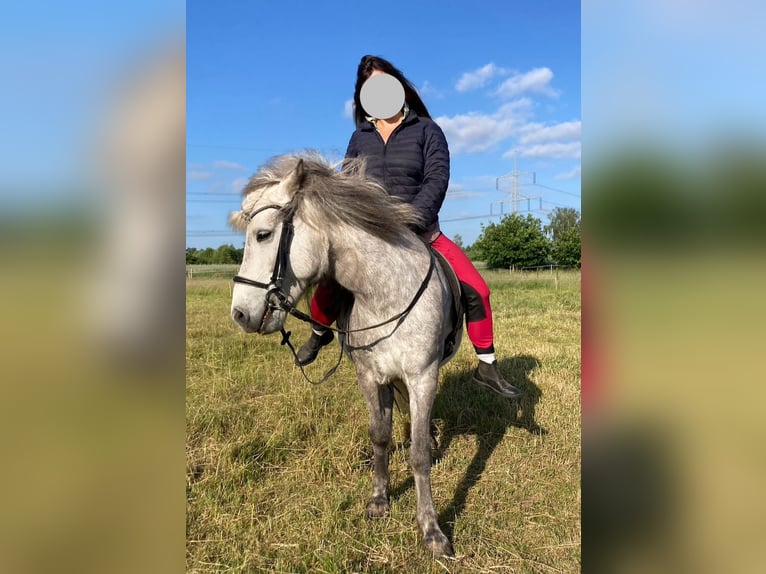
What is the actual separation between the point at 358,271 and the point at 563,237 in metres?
36.2

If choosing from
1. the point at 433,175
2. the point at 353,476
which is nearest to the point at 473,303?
the point at 433,175

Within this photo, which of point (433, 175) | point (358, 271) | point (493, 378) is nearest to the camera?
point (358, 271)

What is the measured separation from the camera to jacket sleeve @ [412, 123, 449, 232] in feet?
10.5

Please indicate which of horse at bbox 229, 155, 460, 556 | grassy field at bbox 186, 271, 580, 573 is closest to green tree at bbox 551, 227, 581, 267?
grassy field at bbox 186, 271, 580, 573

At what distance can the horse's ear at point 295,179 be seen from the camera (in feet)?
8.32

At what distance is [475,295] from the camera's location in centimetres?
351

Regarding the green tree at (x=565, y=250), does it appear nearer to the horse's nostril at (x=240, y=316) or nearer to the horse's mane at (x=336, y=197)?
the horse's mane at (x=336, y=197)

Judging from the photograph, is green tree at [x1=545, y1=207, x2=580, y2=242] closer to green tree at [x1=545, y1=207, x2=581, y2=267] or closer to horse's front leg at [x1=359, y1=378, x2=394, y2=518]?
green tree at [x1=545, y1=207, x2=581, y2=267]

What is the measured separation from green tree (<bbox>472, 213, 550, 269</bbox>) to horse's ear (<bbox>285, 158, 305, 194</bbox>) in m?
40.4

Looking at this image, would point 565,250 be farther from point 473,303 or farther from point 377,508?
point 377,508

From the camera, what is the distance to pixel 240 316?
2.38 meters
